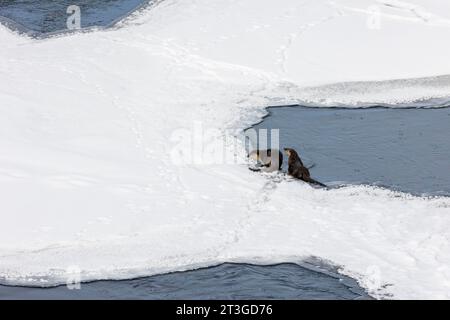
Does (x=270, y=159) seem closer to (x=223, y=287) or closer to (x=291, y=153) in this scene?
(x=291, y=153)

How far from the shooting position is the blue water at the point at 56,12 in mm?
17922

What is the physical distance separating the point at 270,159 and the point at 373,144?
1.86m

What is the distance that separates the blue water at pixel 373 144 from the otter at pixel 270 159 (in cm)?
51

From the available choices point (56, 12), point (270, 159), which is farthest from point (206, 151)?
point (56, 12)

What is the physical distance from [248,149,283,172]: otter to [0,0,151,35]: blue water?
24.5ft

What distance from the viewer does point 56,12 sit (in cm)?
1925

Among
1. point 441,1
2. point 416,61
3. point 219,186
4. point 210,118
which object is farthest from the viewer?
point 441,1

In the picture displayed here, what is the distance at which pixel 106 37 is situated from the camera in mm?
16594

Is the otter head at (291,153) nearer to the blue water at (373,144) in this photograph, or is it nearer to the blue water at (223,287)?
the blue water at (373,144)

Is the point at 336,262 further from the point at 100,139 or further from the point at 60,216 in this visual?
the point at 100,139
